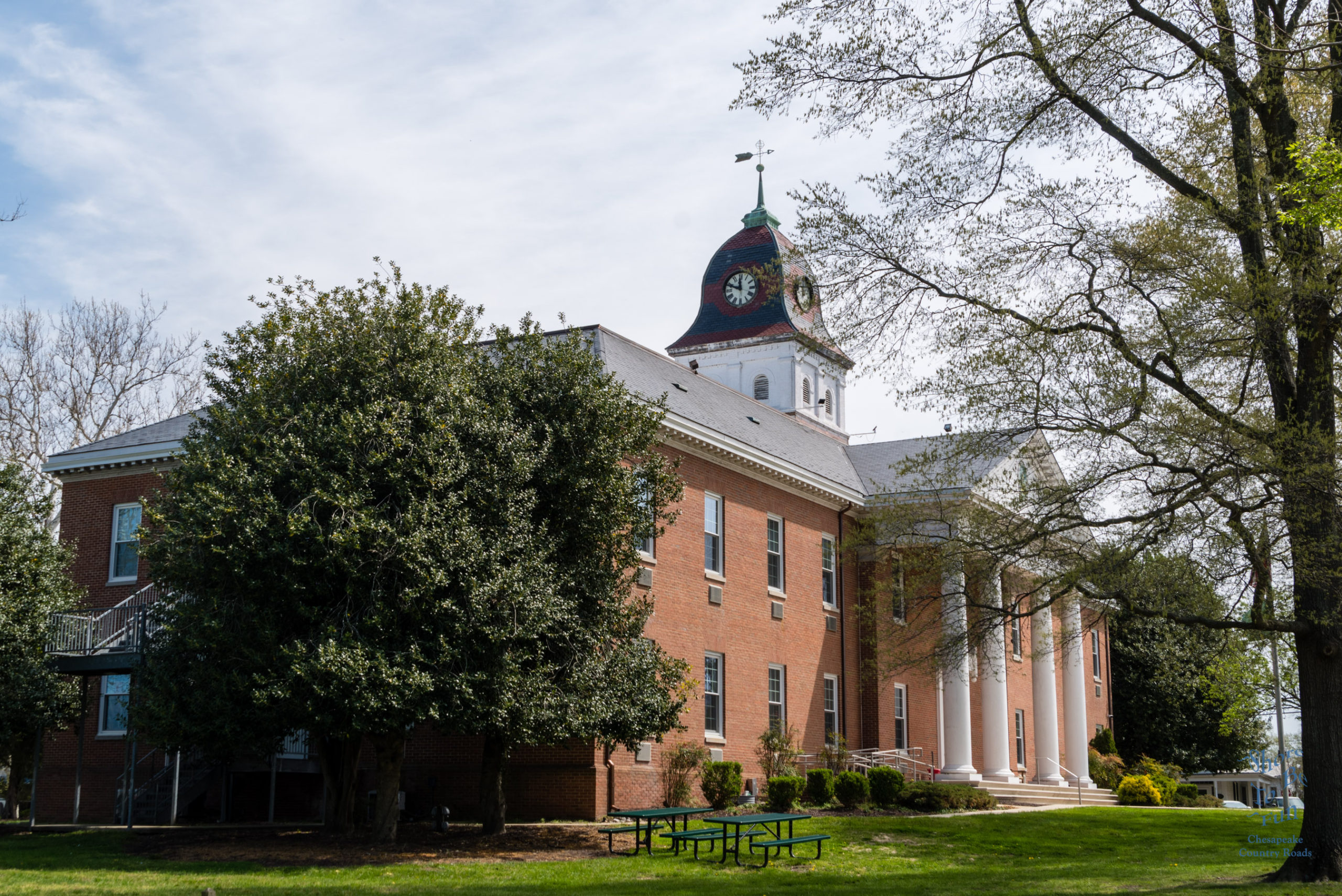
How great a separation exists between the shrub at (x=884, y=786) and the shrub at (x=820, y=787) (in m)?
1.14

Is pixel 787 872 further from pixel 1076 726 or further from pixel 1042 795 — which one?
pixel 1076 726

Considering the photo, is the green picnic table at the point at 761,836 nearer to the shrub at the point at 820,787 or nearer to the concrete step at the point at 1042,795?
the shrub at the point at 820,787

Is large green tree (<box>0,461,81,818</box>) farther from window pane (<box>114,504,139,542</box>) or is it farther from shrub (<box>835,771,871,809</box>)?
shrub (<box>835,771,871,809</box>)

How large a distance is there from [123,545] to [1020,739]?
93.1 ft

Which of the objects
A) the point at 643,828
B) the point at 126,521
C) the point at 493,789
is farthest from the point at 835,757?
A: the point at 126,521

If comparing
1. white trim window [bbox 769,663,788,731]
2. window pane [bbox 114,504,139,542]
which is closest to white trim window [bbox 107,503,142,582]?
window pane [bbox 114,504,139,542]

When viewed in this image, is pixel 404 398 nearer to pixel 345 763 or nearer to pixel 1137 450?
pixel 345 763

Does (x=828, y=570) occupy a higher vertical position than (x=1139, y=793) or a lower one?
higher

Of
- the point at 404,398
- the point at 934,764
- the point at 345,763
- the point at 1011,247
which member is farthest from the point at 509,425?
the point at 934,764

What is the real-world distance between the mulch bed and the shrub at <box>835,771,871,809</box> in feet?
→ 24.2

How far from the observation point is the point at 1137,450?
16562mm

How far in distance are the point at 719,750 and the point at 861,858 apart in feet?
28.9

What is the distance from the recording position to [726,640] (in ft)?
91.8

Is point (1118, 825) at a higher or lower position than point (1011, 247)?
lower
